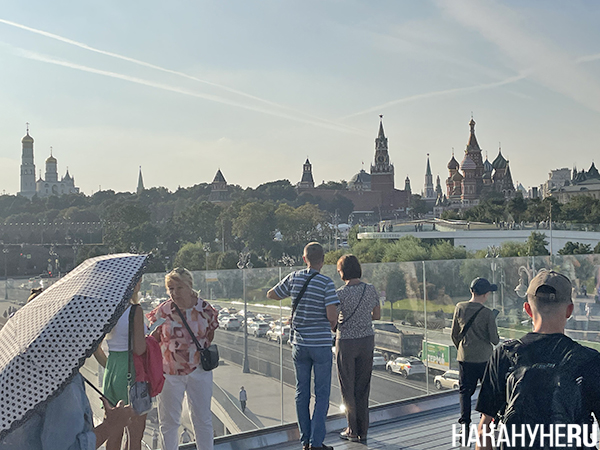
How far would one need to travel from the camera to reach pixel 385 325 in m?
5.23

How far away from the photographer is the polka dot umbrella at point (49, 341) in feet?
5.09

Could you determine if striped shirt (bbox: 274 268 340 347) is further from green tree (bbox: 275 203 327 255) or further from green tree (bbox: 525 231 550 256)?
green tree (bbox: 275 203 327 255)

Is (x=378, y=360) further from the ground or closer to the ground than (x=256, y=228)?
closer to the ground

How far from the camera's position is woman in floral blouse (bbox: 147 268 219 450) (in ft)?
10.6

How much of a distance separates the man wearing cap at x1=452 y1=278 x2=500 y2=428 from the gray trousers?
50 cm

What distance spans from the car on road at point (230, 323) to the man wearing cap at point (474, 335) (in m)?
1.33

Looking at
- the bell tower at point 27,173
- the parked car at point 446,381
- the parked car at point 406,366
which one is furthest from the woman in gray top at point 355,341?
the bell tower at point 27,173

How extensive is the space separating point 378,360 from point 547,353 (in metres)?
3.13

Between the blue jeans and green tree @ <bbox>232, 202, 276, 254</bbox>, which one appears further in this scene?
green tree @ <bbox>232, 202, 276, 254</bbox>

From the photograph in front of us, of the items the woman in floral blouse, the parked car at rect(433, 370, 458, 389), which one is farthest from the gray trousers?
the parked car at rect(433, 370, 458, 389)

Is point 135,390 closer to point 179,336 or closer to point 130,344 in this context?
point 130,344

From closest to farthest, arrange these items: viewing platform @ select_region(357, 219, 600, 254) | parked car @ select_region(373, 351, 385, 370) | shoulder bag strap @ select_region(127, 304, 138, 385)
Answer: shoulder bag strap @ select_region(127, 304, 138, 385)
parked car @ select_region(373, 351, 385, 370)
viewing platform @ select_region(357, 219, 600, 254)

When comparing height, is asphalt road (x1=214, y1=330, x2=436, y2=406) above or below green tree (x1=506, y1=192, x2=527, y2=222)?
below

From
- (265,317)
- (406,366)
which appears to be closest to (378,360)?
(406,366)
